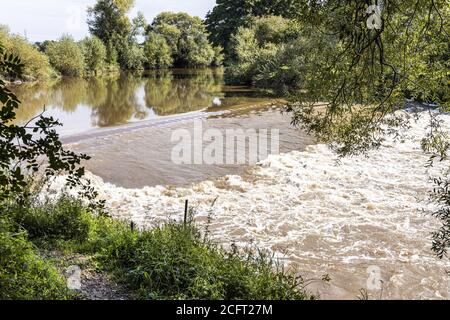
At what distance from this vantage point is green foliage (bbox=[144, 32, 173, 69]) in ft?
171

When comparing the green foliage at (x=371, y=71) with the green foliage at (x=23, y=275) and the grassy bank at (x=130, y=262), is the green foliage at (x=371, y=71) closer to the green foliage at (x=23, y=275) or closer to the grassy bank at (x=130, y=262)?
the grassy bank at (x=130, y=262)

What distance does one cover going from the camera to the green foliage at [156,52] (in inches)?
2055

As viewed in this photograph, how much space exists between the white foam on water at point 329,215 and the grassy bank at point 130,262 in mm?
1684

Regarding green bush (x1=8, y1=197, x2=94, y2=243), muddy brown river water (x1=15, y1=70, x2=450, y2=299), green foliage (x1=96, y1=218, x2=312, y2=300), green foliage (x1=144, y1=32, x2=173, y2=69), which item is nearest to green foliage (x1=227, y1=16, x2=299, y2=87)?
muddy brown river water (x1=15, y1=70, x2=450, y2=299)

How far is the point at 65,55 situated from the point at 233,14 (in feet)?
66.0

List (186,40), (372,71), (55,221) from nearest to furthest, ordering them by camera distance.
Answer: (372,71), (55,221), (186,40)

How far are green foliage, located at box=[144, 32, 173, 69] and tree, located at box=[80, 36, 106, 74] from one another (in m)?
11.4

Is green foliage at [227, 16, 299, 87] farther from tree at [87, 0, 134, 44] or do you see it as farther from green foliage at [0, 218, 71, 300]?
green foliage at [0, 218, 71, 300]

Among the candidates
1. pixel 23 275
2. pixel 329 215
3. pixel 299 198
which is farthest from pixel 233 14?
pixel 23 275

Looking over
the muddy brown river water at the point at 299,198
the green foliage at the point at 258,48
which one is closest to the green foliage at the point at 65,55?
the green foliage at the point at 258,48

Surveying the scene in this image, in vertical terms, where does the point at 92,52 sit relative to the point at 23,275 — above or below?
above

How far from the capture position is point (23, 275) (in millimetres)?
3592

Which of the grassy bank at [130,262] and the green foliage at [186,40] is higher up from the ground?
the green foliage at [186,40]

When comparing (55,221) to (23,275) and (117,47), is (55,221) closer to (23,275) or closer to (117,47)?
(23,275)
